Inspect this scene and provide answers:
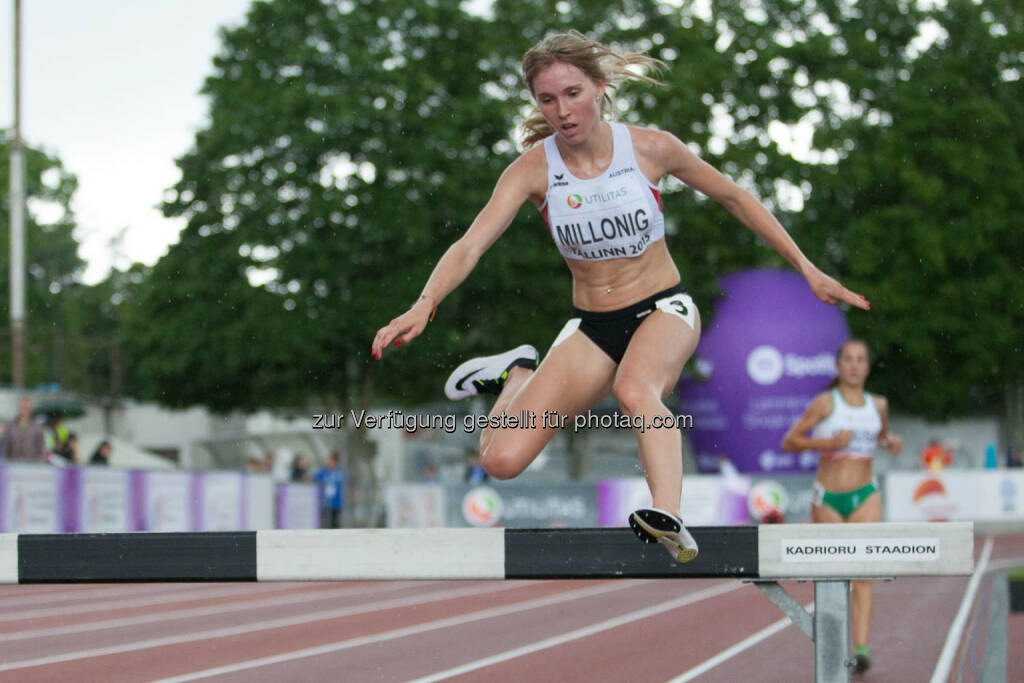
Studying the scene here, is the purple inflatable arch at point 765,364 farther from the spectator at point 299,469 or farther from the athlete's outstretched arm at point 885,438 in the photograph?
the athlete's outstretched arm at point 885,438

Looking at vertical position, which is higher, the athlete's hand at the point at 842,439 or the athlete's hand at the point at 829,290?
the athlete's hand at the point at 829,290

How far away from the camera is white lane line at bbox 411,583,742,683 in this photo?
23.9 ft

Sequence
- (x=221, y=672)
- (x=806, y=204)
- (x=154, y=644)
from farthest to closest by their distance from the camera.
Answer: (x=806, y=204), (x=154, y=644), (x=221, y=672)

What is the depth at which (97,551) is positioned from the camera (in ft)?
14.5

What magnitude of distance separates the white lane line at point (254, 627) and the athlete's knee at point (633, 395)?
448cm

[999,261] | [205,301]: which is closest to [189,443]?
[205,301]

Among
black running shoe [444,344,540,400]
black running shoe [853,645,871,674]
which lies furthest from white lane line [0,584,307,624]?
black running shoe [444,344,540,400]

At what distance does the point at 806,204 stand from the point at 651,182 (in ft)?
84.1

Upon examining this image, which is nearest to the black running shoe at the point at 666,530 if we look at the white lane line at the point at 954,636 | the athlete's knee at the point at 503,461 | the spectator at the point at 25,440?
the athlete's knee at the point at 503,461

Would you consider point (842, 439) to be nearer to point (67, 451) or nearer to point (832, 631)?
point (832, 631)

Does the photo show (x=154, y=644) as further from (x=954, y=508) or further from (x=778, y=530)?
(x=954, y=508)

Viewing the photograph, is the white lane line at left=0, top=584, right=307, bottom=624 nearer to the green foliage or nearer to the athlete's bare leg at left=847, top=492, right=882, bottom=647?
the athlete's bare leg at left=847, top=492, right=882, bottom=647

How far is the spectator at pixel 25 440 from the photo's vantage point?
1486 cm

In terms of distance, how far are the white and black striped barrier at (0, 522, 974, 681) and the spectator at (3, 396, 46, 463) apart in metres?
11.0
